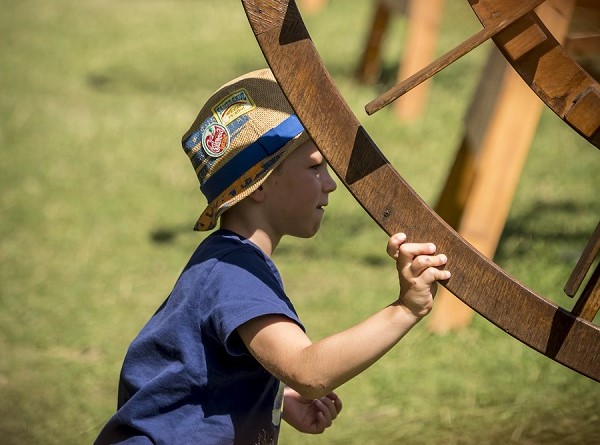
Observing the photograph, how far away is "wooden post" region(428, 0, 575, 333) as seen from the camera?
13.3ft

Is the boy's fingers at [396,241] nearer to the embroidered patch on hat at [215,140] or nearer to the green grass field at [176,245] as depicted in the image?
the embroidered patch on hat at [215,140]

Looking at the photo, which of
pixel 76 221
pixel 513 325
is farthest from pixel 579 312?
pixel 76 221

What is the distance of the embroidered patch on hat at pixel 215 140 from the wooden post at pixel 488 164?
6.23ft

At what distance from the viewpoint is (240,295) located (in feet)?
7.21

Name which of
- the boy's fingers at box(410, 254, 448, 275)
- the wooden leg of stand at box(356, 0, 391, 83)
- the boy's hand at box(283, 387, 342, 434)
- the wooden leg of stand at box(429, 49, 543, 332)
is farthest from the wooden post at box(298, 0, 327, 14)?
the boy's fingers at box(410, 254, 448, 275)

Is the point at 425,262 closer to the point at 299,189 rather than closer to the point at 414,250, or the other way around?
the point at 414,250

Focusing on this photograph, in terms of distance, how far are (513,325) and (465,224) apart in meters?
2.22

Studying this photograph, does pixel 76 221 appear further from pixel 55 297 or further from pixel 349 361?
pixel 349 361

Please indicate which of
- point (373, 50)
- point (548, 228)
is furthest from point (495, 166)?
point (373, 50)

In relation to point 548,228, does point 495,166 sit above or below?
above

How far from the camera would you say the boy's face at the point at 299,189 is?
2383 millimetres

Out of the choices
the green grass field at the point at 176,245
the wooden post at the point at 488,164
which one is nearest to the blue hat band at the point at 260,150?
the green grass field at the point at 176,245

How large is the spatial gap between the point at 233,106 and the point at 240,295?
0.45m

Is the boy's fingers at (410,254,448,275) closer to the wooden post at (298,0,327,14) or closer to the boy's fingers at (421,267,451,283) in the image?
the boy's fingers at (421,267,451,283)
